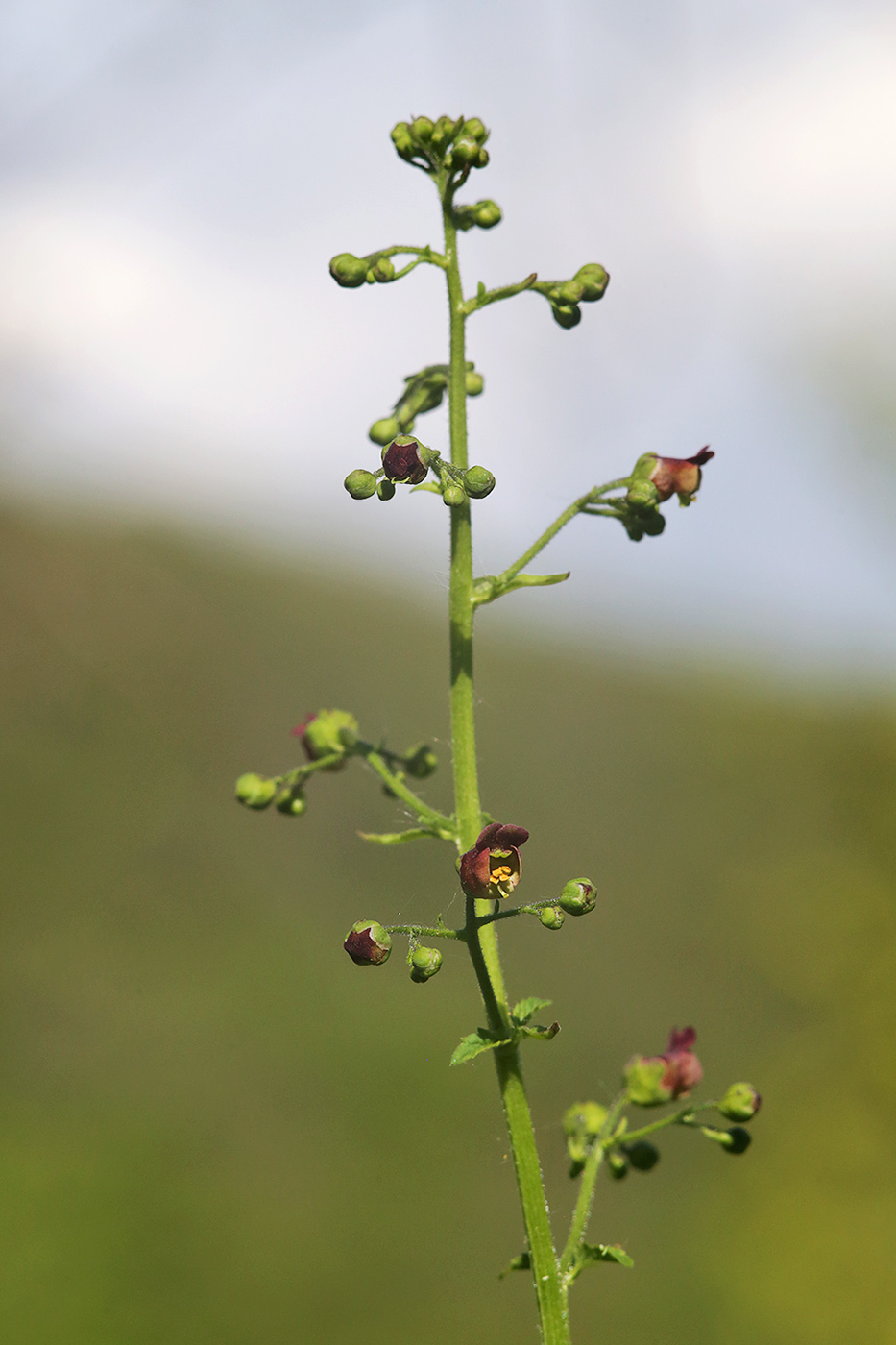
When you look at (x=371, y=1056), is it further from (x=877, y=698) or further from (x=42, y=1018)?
(x=877, y=698)

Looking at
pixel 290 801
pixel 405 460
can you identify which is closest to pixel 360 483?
pixel 405 460

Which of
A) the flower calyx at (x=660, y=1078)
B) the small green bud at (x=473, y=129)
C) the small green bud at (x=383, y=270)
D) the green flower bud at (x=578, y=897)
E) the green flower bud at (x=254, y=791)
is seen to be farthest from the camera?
the green flower bud at (x=254, y=791)

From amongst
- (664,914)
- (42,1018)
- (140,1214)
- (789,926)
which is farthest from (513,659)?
(140,1214)

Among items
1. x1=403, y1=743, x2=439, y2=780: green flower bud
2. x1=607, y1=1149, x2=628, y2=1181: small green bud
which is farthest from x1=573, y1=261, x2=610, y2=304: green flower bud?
x1=607, y1=1149, x2=628, y2=1181: small green bud

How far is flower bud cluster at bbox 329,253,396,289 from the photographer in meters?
2.70

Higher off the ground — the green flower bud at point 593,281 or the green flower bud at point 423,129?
the green flower bud at point 423,129

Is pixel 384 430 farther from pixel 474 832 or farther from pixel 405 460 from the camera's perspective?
pixel 474 832

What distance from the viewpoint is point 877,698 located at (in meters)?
15.7

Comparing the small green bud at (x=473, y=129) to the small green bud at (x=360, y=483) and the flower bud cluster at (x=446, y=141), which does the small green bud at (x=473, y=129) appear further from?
the small green bud at (x=360, y=483)

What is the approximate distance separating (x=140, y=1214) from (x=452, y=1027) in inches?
185

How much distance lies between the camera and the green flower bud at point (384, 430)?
2.90m

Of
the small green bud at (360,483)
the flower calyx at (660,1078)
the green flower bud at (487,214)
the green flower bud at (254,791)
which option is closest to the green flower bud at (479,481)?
the small green bud at (360,483)

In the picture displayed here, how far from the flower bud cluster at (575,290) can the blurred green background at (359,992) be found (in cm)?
687

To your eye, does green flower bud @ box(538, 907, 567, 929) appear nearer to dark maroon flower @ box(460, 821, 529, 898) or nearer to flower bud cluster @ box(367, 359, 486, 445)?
dark maroon flower @ box(460, 821, 529, 898)
